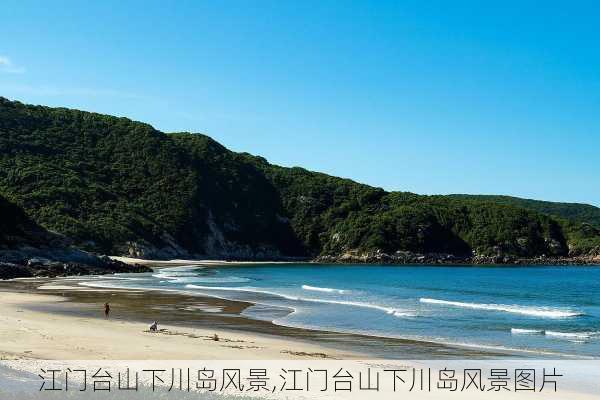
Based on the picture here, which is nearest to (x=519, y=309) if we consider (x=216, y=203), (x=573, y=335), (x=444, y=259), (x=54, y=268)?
(x=573, y=335)

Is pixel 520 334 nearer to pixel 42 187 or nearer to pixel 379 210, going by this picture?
pixel 42 187

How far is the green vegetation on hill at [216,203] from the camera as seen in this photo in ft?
430

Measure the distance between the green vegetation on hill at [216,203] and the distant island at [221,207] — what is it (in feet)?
1.05

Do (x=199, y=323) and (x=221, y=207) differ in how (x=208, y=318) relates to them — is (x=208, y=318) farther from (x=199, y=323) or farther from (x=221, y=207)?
(x=221, y=207)

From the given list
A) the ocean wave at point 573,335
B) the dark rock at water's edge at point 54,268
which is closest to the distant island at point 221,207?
the dark rock at water's edge at point 54,268

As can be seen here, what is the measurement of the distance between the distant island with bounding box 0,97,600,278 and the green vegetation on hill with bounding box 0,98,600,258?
0.32m

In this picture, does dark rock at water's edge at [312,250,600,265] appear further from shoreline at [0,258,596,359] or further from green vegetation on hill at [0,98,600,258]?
shoreline at [0,258,596,359]

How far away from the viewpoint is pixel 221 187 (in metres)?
164

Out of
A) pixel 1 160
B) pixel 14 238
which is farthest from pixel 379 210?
pixel 14 238

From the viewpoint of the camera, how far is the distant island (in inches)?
5017

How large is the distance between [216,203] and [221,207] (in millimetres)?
1677

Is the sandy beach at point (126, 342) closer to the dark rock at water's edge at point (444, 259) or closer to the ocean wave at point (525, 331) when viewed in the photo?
the ocean wave at point (525, 331)

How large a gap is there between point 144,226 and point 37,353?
11221cm

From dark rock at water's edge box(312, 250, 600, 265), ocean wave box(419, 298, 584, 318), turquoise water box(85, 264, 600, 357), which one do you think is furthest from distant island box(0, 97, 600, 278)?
ocean wave box(419, 298, 584, 318)
